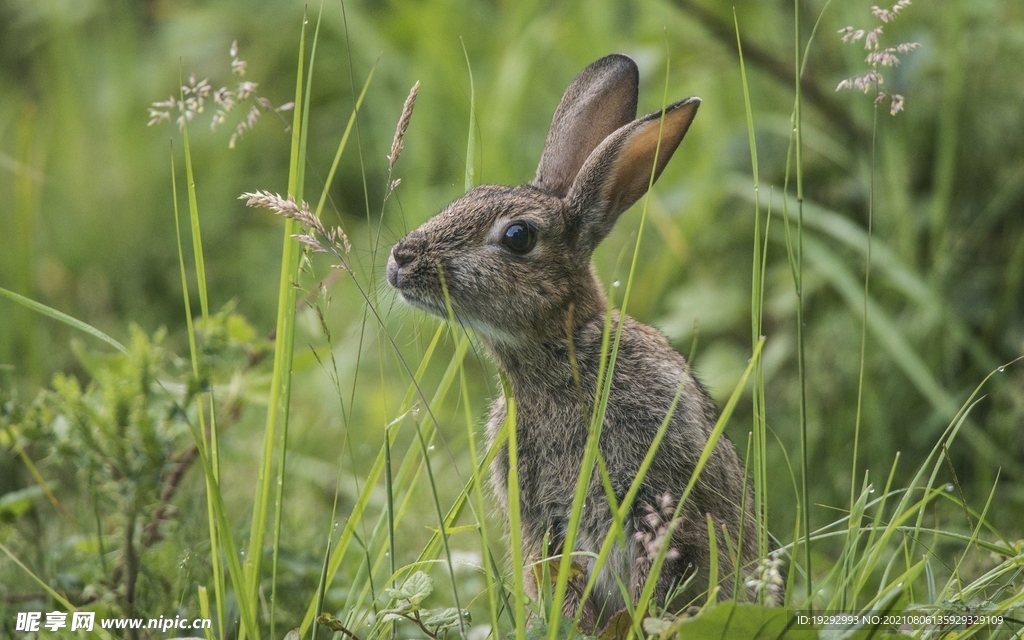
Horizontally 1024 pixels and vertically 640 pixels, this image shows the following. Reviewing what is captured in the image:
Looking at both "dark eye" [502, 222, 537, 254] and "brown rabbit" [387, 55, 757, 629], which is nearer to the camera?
"brown rabbit" [387, 55, 757, 629]

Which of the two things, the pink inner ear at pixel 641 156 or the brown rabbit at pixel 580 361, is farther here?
the pink inner ear at pixel 641 156

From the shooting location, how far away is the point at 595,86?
3986 millimetres

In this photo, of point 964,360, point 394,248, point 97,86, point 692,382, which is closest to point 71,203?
point 97,86

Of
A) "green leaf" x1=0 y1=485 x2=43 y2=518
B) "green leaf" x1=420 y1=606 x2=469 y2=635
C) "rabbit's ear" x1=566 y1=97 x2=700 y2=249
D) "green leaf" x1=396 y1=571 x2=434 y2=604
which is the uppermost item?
"rabbit's ear" x1=566 y1=97 x2=700 y2=249

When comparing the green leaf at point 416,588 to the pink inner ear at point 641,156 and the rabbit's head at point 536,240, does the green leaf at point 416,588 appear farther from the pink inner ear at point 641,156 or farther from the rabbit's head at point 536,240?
the pink inner ear at point 641,156

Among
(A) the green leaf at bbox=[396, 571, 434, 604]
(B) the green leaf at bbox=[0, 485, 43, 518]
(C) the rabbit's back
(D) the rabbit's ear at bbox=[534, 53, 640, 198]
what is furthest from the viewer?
(D) the rabbit's ear at bbox=[534, 53, 640, 198]

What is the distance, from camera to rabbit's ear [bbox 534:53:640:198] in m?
3.97

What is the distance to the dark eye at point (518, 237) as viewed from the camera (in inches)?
145

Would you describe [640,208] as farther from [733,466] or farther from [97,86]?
[97,86]

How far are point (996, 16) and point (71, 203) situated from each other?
5120 millimetres

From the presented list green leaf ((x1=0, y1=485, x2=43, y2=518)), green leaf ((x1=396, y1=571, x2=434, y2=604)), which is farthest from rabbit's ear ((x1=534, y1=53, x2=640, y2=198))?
green leaf ((x1=0, y1=485, x2=43, y2=518))

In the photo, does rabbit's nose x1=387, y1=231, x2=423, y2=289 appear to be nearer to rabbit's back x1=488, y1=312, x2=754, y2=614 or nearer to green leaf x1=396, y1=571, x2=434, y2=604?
rabbit's back x1=488, y1=312, x2=754, y2=614

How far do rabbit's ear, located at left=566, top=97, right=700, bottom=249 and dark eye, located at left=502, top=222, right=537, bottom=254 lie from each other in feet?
0.62

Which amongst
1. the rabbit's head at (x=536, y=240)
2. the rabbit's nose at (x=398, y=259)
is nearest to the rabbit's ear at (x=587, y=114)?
the rabbit's head at (x=536, y=240)
